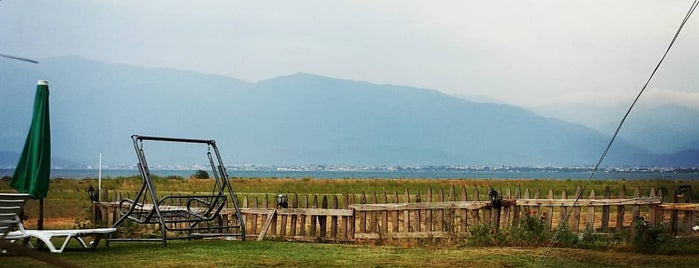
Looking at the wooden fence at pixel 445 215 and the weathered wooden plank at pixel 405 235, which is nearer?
the wooden fence at pixel 445 215

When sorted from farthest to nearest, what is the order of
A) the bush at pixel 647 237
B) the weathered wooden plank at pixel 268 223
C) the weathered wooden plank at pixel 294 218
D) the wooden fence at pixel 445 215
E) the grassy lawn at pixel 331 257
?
the weathered wooden plank at pixel 268 223, the weathered wooden plank at pixel 294 218, the wooden fence at pixel 445 215, the bush at pixel 647 237, the grassy lawn at pixel 331 257

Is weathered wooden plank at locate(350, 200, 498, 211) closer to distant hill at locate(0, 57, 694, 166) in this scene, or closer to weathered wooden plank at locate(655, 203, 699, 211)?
weathered wooden plank at locate(655, 203, 699, 211)

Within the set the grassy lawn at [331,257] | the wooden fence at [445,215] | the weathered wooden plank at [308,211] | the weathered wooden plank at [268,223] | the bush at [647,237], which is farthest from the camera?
the weathered wooden plank at [268,223]

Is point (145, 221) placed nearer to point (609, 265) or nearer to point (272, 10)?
point (609, 265)

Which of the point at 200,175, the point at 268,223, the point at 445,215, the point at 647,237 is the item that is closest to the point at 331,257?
the point at 445,215

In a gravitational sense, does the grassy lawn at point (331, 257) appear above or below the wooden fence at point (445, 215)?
below

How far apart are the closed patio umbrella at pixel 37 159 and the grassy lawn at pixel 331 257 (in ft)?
2.29

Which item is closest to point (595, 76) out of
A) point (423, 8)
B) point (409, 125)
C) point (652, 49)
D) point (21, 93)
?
point (423, 8)

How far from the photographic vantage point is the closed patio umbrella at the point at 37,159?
8328 mm

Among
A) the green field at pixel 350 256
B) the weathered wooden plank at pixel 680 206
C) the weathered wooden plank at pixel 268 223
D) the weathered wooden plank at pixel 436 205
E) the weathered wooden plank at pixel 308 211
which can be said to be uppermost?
the weathered wooden plank at pixel 680 206

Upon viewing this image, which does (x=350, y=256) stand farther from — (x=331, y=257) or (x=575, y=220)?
(x=575, y=220)

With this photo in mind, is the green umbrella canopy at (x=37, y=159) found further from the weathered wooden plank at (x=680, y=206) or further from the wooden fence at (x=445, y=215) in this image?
the weathered wooden plank at (x=680, y=206)

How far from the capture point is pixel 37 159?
27.6 ft

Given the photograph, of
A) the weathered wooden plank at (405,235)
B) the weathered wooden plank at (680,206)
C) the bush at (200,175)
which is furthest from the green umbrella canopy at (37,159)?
the bush at (200,175)
